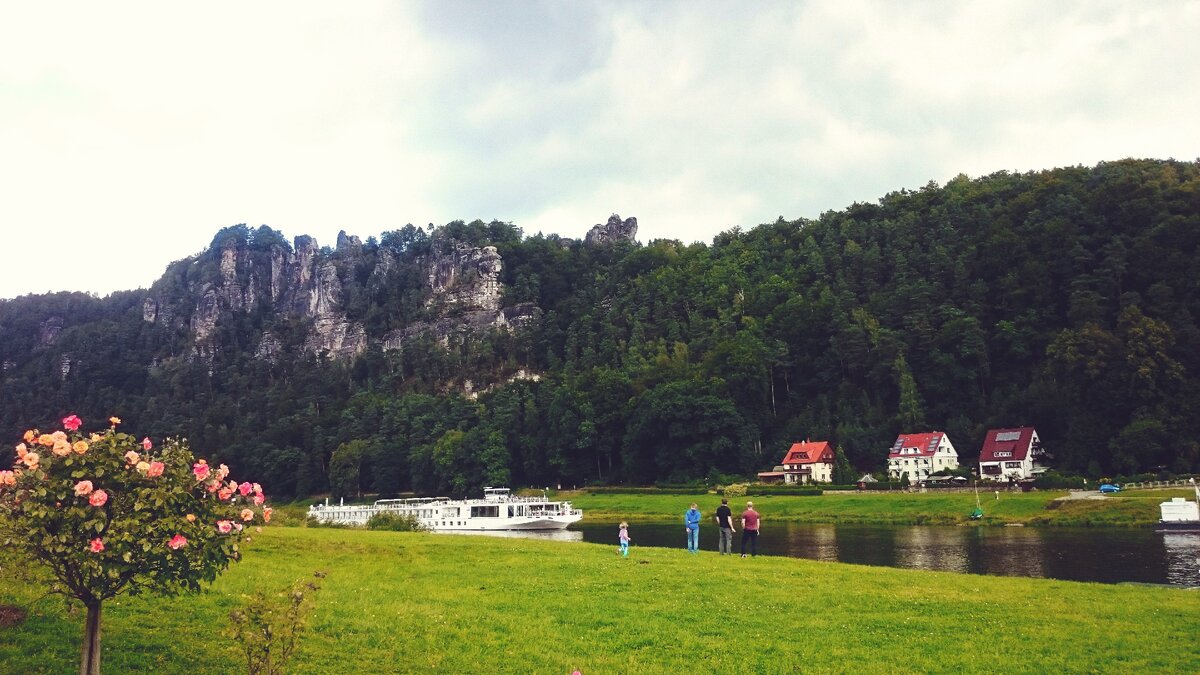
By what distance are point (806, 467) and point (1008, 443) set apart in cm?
2416

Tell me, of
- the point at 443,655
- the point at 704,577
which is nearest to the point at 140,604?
the point at 443,655

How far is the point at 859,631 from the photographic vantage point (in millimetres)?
15016

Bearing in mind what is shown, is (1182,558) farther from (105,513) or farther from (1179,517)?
(105,513)

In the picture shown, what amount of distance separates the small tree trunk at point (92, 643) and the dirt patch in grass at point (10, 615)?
394 cm

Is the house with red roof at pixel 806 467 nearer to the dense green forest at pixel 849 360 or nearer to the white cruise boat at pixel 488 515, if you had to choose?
the dense green forest at pixel 849 360

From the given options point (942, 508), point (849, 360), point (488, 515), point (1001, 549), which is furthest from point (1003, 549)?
point (849, 360)

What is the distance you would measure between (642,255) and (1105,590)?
174 metres

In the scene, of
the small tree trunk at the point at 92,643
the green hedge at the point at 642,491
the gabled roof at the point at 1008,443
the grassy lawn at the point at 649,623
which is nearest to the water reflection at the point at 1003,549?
the grassy lawn at the point at 649,623

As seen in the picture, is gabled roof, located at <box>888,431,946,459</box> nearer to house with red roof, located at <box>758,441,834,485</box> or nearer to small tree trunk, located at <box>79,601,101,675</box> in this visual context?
house with red roof, located at <box>758,441,834,485</box>

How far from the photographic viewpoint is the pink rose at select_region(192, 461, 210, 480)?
9789 millimetres

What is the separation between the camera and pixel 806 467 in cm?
9825

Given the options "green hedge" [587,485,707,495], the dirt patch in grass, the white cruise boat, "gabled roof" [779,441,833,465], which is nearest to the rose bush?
the dirt patch in grass

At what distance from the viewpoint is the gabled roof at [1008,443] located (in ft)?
286

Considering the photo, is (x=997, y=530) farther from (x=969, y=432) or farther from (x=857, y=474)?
(x=969, y=432)
